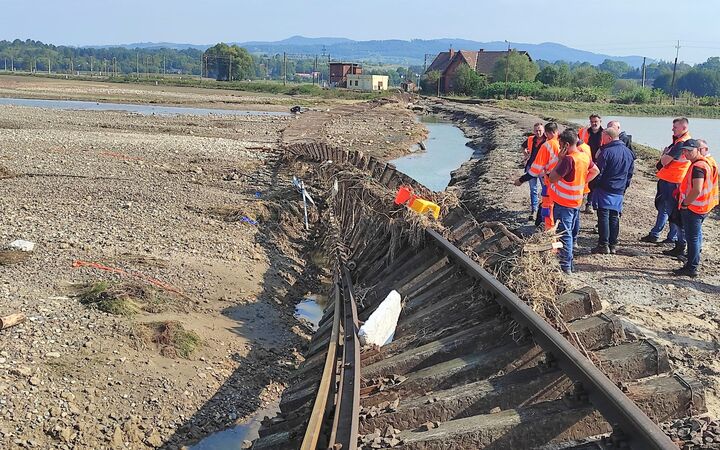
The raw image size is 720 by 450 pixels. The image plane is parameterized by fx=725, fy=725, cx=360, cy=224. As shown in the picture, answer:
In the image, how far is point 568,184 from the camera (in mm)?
9234

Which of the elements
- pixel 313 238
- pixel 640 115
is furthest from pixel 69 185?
pixel 640 115

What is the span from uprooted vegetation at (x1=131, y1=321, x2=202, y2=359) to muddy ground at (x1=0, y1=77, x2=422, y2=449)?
0.11 feet

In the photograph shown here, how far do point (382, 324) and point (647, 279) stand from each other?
15.6 ft

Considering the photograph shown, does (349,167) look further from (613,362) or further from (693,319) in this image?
(613,362)

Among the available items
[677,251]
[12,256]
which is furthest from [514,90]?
[12,256]

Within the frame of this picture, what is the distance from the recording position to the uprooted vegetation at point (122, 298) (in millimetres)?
7367

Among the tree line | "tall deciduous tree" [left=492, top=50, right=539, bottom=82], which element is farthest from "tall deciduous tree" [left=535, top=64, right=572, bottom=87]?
"tall deciduous tree" [left=492, top=50, right=539, bottom=82]

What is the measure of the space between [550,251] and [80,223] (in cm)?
737

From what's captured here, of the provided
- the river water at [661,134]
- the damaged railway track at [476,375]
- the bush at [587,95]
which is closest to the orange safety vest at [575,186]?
the damaged railway track at [476,375]

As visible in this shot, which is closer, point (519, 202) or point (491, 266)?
point (491, 266)

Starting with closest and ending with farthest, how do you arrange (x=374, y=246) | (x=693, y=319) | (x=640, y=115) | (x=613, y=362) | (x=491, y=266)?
(x=613, y=362)
(x=491, y=266)
(x=693, y=319)
(x=374, y=246)
(x=640, y=115)

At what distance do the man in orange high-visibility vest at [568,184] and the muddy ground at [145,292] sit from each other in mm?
3556

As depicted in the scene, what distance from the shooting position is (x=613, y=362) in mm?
4691

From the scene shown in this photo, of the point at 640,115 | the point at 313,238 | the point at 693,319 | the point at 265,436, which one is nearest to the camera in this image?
the point at 265,436
